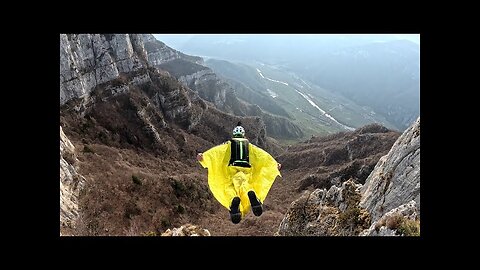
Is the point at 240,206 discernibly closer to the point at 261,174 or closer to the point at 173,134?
the point at 261,174

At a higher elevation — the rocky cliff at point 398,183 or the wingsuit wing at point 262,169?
the wingsuit wing at point 262,169

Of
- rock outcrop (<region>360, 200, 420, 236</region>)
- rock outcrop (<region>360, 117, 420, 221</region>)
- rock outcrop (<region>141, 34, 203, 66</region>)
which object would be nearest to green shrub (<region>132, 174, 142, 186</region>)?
rock outcrop (<region>360, 117, 420, 221</region>)

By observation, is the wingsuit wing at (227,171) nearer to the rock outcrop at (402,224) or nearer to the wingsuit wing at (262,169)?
the wingsuit wing at (262,169)

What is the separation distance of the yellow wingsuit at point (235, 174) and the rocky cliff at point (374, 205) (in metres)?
3.78

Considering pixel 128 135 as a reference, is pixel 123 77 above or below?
above

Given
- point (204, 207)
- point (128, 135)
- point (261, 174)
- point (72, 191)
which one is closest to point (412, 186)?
point (261, 174)

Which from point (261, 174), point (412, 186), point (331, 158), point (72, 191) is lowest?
point (331, 158)

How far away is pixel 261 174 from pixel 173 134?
67660 millimetres

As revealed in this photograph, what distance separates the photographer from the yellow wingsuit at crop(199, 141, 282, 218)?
35.7 ft

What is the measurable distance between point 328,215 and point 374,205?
2903 millimetres


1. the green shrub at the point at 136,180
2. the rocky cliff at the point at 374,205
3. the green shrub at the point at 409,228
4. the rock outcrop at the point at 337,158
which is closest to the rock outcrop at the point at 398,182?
the rocky cliff at the point at 374,205

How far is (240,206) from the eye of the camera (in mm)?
10766

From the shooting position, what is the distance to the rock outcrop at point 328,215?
15.6m

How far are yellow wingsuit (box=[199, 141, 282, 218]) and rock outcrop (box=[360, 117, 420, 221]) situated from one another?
17.6ft
